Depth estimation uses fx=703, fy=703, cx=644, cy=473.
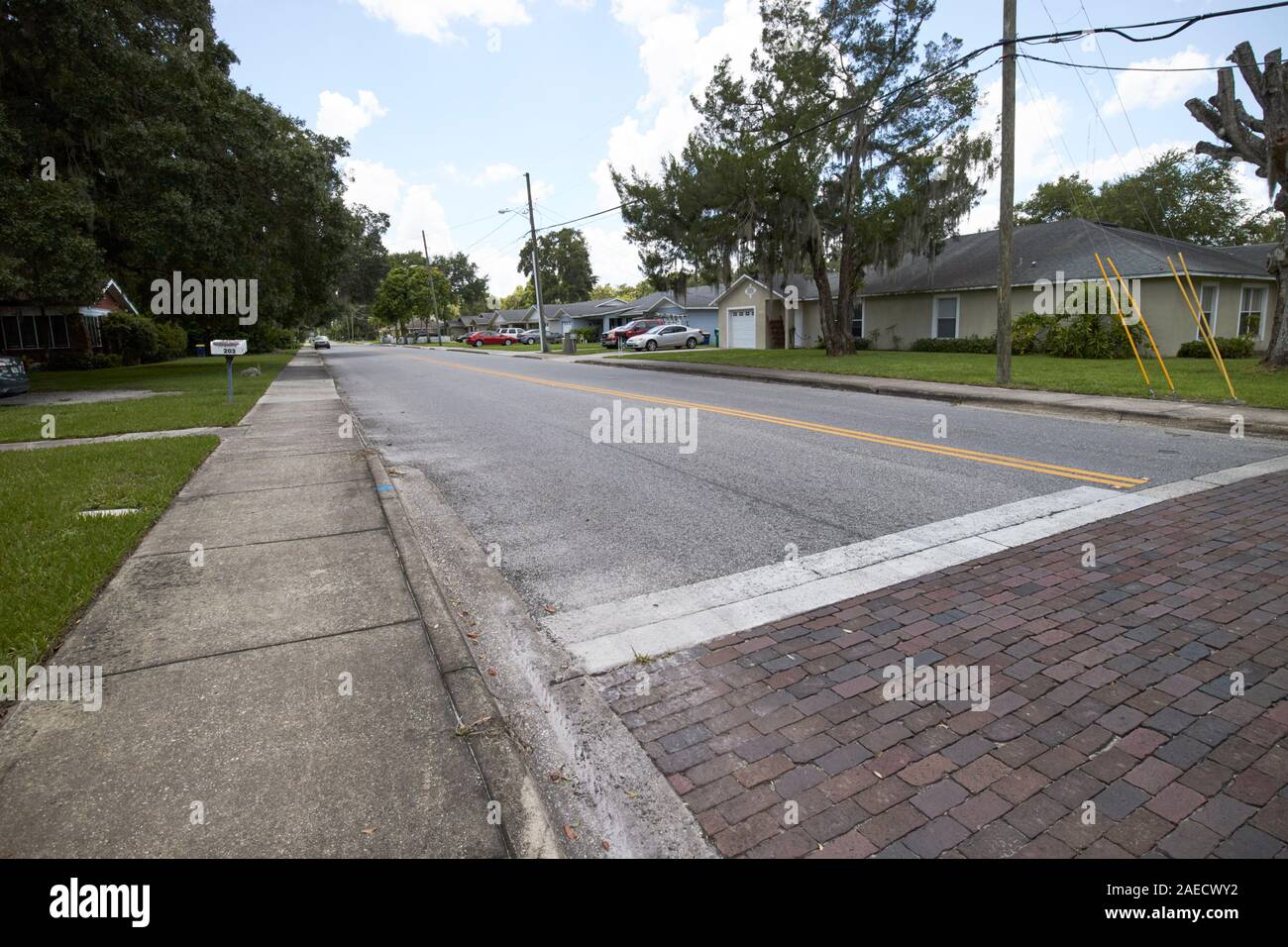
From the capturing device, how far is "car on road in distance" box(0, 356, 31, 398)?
1678 centimetres

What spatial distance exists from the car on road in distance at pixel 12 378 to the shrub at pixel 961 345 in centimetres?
2993

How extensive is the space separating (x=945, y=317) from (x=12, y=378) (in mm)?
31077

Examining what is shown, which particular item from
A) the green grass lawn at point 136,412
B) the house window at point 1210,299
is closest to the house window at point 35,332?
the green grass lawn at point 136,412

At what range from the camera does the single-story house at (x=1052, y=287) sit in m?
23.4

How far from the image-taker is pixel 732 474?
7812 millimetres

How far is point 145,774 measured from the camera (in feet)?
8.75

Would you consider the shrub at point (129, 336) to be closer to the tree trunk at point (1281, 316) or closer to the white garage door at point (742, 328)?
the white garage door at point (742, 328)

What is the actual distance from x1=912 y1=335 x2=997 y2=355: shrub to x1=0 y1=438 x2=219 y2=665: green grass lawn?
25944mm

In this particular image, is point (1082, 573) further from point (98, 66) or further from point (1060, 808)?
point (98, 66)

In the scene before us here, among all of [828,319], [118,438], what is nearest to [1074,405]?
[118,438]

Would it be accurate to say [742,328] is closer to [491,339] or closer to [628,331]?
[628,331]
